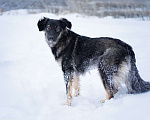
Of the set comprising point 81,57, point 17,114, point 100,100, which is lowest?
point 100,100

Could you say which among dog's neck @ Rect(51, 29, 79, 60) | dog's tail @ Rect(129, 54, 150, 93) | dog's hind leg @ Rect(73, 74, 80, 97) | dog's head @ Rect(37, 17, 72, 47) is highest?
dog's head @ Rect(37, 17, 72, 47)

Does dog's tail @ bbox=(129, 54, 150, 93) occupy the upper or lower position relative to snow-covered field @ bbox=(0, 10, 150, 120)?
upper

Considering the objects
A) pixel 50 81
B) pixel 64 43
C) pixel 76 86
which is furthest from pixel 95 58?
pixel 50 81

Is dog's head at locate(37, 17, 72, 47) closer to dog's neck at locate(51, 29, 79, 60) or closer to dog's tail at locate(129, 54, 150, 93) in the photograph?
dog's neck at locate(51, 29, 79, 60)

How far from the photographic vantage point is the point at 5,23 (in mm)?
9867

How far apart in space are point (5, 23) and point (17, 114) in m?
7.56

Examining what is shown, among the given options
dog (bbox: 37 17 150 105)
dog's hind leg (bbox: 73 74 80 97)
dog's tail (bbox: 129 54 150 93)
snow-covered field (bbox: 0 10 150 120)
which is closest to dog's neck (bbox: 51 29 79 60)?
dog (bbox: 37 17 150 105)

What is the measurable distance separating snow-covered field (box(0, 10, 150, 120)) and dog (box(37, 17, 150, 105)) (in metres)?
0.30

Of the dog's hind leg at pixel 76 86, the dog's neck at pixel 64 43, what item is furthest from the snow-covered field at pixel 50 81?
the dog's neck at pixel 64 43

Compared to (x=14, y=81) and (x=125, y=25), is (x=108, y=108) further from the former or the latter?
(x=125, y=25)

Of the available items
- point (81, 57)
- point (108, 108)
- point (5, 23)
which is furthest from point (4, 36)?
point (108, 108)

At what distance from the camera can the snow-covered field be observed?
3.22 meters

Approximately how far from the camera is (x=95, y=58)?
391 cm

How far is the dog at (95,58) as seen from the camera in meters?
3.69
